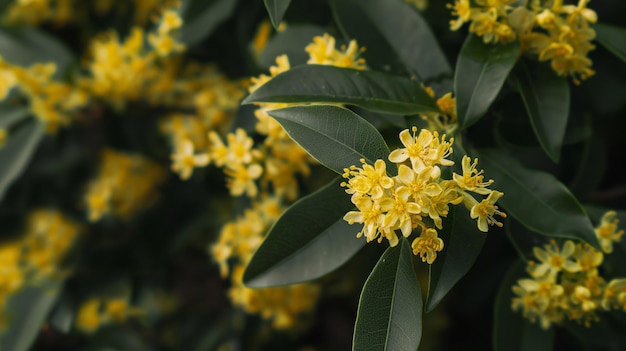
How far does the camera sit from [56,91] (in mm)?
1673

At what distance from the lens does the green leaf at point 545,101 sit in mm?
1028

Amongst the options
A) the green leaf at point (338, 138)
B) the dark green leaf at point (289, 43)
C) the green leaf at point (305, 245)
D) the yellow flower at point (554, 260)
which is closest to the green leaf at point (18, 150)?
the dark green leaf at point (289, 43)

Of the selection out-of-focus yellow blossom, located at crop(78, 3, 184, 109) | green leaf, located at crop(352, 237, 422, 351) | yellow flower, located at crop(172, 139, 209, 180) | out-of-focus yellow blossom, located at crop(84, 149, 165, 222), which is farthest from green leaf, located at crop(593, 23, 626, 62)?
out-of-focus yellow blossom, located at crop(84, 149, 165, 222)

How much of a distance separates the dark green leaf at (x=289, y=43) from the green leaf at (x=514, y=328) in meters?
0.59

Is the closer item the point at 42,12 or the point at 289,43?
the point at 289,43

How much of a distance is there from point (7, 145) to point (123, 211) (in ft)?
1.33

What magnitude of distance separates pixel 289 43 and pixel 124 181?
0.88 meters

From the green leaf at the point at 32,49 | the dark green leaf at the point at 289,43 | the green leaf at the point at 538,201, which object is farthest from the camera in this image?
the green leaf at the point at 32,49

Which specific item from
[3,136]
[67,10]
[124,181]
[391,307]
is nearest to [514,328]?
[391,307]

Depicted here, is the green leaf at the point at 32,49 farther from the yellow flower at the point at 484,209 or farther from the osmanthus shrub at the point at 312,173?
the yellow flower at the point at 484,209

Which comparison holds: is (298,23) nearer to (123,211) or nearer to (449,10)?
(449,10)

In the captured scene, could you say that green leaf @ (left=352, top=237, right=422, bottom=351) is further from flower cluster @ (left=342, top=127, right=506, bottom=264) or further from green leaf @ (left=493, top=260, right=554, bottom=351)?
green leaf @ (left=493, top=260, right=554, bottom=351)

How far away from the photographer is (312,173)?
58.1 inches

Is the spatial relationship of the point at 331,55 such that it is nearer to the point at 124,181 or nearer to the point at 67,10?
the point at 124,181
